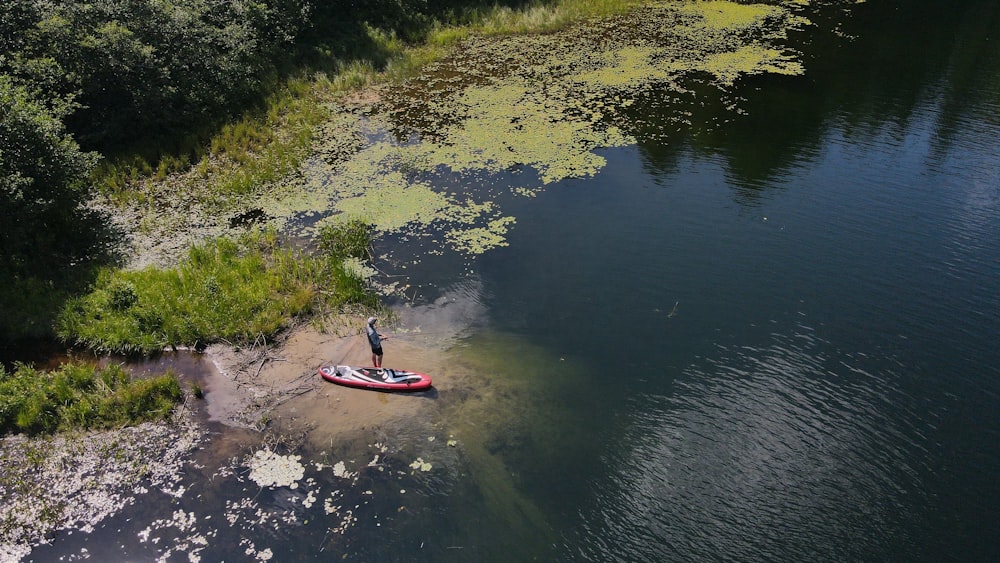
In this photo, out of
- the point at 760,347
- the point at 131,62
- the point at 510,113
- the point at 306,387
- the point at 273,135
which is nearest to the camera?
the point at 306,387

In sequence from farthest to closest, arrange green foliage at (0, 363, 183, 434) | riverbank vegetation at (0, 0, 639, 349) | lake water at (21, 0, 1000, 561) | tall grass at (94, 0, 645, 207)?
tall grass at (94, 0, 645, 207) < riverbank vegetation at (0, 0, 639, 349) < green foliage at (0, 363, 183, 434) < lake water at (21, 0, 1000, 561)

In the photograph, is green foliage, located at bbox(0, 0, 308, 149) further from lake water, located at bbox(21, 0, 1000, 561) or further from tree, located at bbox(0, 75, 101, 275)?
lake water, located at bbox(21, 0, 1000, 561)

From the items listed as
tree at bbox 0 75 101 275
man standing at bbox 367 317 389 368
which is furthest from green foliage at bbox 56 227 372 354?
man standing at bbox 367 317 389 368

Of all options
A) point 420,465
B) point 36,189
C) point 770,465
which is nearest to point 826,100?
point 770,465

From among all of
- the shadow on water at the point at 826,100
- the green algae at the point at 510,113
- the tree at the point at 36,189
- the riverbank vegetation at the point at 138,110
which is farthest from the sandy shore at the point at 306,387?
the shadow on water at the point at 826,100

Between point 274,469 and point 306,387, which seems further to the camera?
point 306,387

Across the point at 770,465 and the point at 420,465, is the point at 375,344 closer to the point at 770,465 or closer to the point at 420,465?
the point at 420,465

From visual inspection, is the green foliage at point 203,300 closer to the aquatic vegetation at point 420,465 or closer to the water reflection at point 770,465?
the aquatic vegetation at point 420,465
